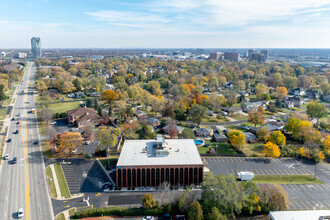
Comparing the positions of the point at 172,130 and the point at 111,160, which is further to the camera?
the point at 172,130

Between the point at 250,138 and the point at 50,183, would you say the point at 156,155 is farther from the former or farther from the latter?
the point at 250,138

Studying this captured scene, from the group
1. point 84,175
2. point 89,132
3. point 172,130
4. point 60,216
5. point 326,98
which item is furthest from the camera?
point 326,98

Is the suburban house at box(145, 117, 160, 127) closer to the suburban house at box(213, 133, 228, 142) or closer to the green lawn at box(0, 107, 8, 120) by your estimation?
the suburban house at box(213, 133, 228, 142)

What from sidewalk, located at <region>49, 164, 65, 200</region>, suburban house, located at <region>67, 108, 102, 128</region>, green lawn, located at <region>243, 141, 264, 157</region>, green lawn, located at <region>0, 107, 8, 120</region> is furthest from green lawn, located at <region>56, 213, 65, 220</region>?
green lawn, located at <region>0, 107, 8, 120</region>

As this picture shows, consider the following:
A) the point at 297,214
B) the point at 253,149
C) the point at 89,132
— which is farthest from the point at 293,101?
the point at 89,132

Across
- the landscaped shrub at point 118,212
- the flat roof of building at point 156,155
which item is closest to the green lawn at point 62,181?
the landscaped shrub at point 118,212

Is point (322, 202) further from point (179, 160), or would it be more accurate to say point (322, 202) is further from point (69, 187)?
point (69, 187)
